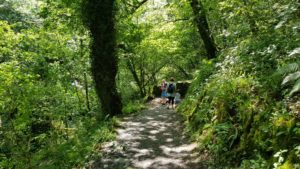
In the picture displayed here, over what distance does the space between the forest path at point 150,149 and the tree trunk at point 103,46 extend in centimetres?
289

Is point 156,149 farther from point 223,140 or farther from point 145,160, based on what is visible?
point 223,140

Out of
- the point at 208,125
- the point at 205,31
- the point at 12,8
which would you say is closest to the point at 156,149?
the point at 208,125

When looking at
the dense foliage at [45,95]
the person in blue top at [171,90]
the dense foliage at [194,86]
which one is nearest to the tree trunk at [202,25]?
the dense foliage at [194,86]

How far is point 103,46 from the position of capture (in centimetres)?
1390

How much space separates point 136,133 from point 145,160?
107 inches

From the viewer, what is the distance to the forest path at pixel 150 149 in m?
7.57

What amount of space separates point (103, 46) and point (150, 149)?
6546 mm

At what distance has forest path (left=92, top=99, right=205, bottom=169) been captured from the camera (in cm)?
757

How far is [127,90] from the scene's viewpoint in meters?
30.9

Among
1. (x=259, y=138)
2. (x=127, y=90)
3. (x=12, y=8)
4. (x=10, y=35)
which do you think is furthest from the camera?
(x=127, y=90)

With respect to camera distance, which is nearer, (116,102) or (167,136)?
(167,136)

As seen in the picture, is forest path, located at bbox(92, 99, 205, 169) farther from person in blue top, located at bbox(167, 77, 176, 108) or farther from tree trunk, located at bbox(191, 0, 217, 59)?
tree trunk, located at bbox(191, 0, 217, 59)

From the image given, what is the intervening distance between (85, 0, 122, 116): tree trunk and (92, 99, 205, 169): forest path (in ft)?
9.48

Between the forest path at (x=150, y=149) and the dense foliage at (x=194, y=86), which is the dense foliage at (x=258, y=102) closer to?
the dense foliage at (x=194, y=86)
